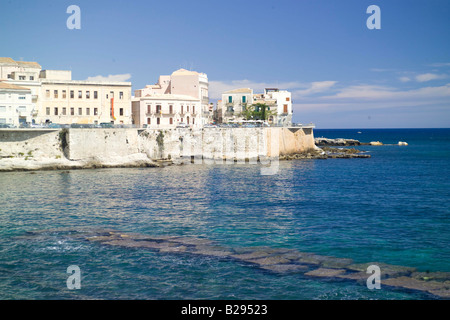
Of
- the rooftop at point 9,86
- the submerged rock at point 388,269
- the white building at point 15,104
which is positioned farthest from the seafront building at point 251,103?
the submerged rock at point 388,269

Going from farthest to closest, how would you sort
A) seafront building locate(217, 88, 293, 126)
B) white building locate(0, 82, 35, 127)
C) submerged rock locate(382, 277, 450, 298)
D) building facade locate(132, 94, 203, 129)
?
1. seafront building locate(217, 88, 293, 126)
2. building facade locate(132, 94, 203, 129)
3. white building locate(0, 82, 35, 127)
4. submerged rock locate(382, 277, 450, 298)

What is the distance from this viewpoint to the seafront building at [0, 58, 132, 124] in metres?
52.2

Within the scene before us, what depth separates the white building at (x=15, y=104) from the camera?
A: 46781mm

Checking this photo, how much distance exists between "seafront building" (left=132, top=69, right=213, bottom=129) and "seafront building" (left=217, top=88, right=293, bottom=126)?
22.6 ft

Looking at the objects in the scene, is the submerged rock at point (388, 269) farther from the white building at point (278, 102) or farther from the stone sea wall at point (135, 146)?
the white building at point (278, 102)

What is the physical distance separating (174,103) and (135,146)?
12748 millimetres

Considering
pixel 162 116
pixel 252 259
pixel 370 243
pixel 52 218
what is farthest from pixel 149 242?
pixel 162 116

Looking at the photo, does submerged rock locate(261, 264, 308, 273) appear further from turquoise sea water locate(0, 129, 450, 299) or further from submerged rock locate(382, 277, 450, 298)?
submerged rock locate(382, 277, 450, 298)

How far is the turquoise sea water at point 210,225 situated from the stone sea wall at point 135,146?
3.21 meters

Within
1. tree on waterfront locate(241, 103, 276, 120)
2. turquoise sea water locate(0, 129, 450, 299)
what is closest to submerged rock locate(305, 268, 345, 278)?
turquoise sea water locate(0, 129, 450, 299)

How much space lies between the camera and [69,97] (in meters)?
53.9

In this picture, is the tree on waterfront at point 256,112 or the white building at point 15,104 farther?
the tree on waterfront at point 256,112

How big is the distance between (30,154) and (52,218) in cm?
2334

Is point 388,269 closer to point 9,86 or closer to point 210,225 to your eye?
point 210,225
